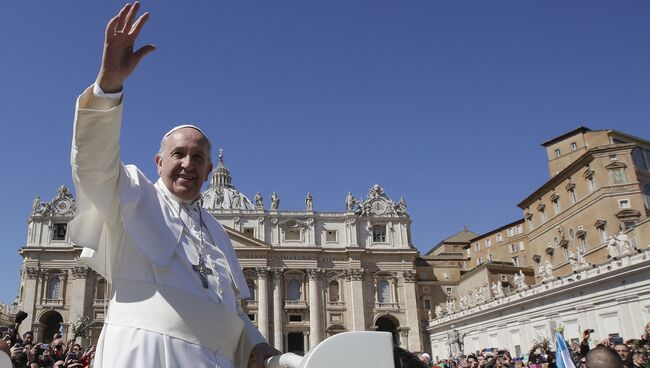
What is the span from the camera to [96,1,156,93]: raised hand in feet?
6.70

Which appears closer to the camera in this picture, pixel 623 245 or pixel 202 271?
pixel 202 271

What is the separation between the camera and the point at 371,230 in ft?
175

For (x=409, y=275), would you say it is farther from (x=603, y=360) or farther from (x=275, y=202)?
(x=603, y=360)

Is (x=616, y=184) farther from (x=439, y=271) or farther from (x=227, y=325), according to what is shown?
(x=227, y=325)

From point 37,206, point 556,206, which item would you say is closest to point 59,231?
point 37,206

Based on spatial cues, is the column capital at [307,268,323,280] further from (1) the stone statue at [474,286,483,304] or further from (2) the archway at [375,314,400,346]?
(1) the stone statue at [474,286,483,304]

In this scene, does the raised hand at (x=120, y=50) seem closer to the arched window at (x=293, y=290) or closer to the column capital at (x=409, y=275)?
the arched window at (x=293, y=290)

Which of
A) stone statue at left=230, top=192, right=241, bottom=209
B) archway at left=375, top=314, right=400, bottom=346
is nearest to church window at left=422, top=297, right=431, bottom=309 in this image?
archway at left=375, top=314, right=400, bottom=346

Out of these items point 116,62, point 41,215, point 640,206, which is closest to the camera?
point 116,62

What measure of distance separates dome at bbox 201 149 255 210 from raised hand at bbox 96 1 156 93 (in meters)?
53.8

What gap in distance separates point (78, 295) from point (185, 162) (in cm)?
5062

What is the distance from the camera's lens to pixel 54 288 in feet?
160

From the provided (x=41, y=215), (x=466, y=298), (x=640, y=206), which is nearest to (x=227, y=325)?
(x=640, y=206)

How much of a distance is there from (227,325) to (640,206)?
37457 millimetres
